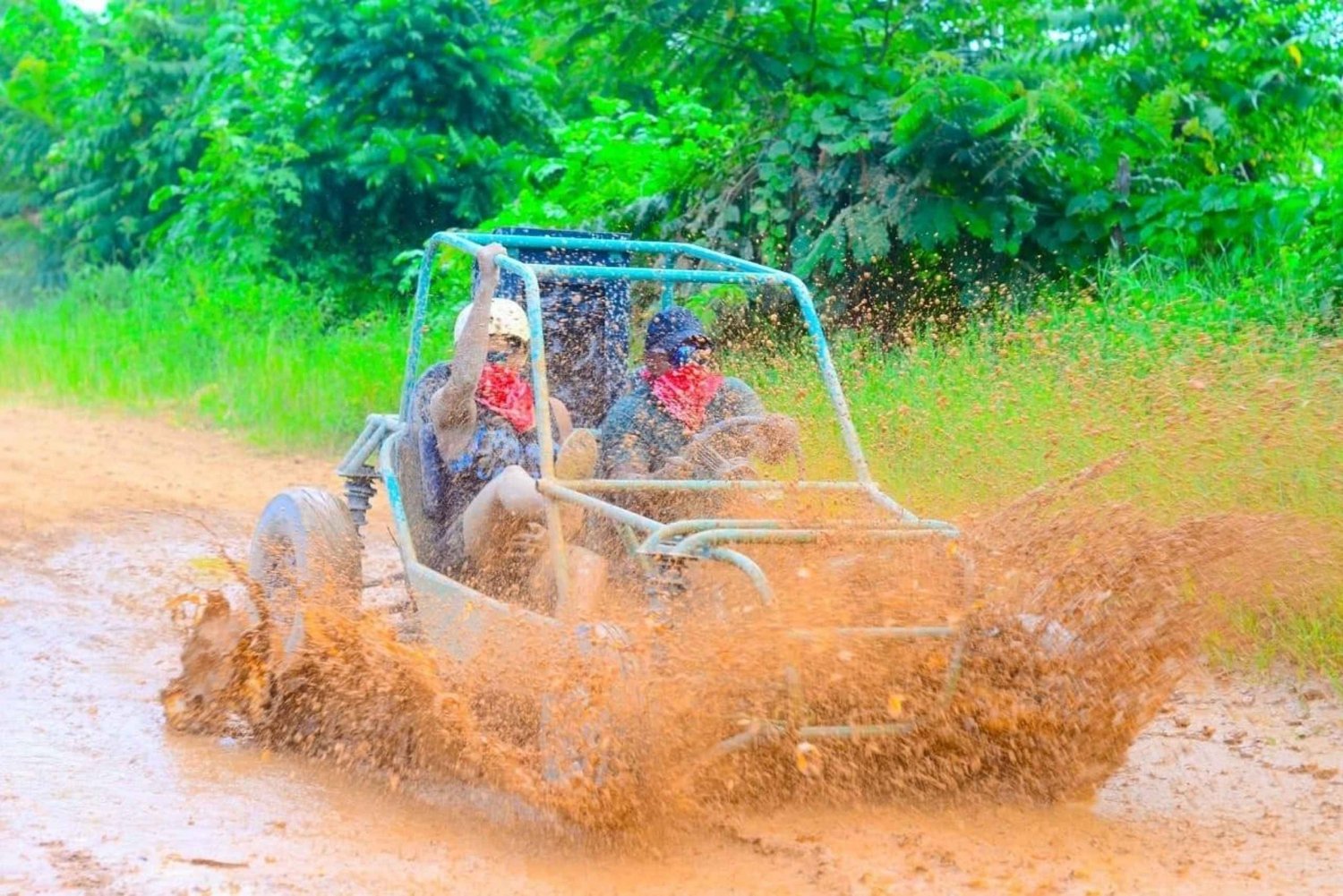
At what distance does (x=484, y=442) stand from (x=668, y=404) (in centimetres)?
58

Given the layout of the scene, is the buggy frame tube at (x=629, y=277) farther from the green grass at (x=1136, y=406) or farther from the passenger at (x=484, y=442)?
the green grass at (x=1136, y=406)

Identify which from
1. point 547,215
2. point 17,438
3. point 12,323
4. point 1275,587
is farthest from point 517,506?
point 12,323

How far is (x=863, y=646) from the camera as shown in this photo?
416 cm

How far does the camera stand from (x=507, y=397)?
5.24 metres

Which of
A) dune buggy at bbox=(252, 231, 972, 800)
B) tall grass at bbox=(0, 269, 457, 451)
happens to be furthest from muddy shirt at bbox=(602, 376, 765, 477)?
tall grass at bbox=(0, 269, 457, 451)

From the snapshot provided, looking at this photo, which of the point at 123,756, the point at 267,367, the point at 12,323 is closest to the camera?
the point at 123,756

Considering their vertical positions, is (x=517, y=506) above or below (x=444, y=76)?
A: below

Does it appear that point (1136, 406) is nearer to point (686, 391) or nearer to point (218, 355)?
point (686, 391)

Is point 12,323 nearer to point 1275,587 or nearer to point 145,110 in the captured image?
point 145,110

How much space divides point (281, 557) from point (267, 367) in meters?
7.53

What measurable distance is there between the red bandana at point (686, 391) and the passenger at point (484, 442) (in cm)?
41

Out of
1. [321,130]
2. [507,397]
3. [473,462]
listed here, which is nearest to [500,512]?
[473,462]

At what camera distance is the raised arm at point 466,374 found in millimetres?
4926

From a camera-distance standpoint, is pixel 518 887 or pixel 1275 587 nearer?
pixel 518 887
